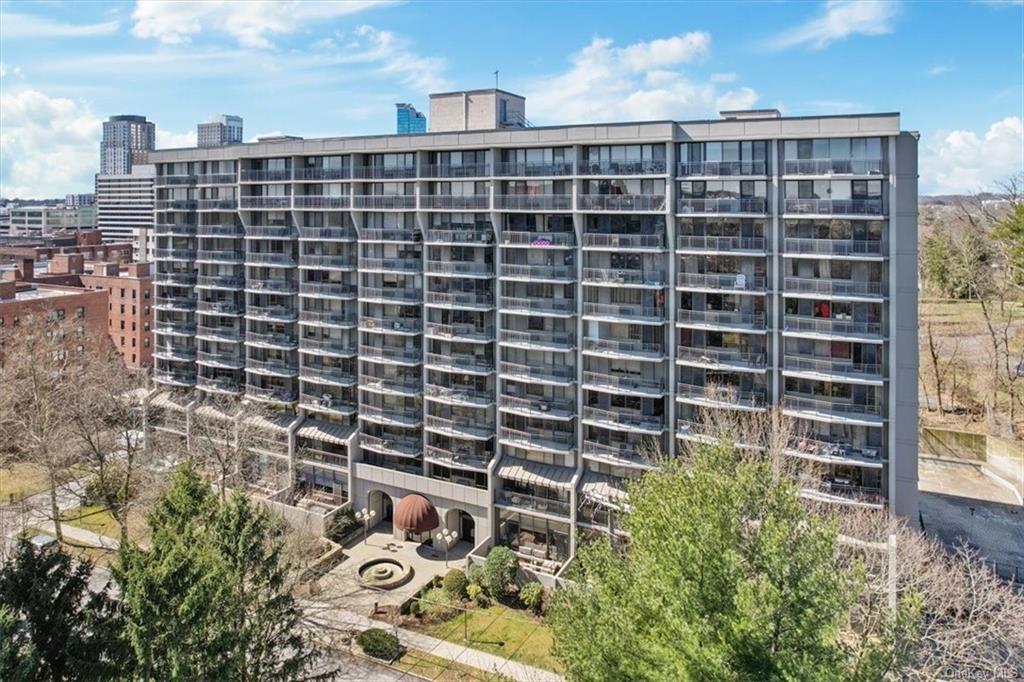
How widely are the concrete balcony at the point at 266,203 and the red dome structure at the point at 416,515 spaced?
24383 mm

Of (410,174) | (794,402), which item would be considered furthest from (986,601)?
(410,174)

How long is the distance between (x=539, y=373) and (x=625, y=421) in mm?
6429

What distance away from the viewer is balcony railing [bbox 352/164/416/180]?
47763mm

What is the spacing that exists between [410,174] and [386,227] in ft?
14.7

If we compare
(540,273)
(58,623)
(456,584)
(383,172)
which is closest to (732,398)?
(540,273)

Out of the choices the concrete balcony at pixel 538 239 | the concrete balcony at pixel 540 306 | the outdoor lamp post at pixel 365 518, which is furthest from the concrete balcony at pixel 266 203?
the outdoor lamp post at pixel 365 518

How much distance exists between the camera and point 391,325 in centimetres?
4947

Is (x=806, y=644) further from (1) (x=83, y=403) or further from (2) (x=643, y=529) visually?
(1) (x=83, y=403)

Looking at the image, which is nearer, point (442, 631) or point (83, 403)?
point (442, 631)

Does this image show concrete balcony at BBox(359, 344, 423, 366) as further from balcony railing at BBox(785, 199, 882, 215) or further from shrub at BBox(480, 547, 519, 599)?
balcony railing at BBox(785, 199, 882, 215)

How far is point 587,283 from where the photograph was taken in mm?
42250

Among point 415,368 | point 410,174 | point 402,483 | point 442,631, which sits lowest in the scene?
point 442,631

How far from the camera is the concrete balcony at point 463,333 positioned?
4578 cm

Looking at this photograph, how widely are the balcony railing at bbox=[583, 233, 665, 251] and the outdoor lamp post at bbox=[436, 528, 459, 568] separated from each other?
20.9 metres
